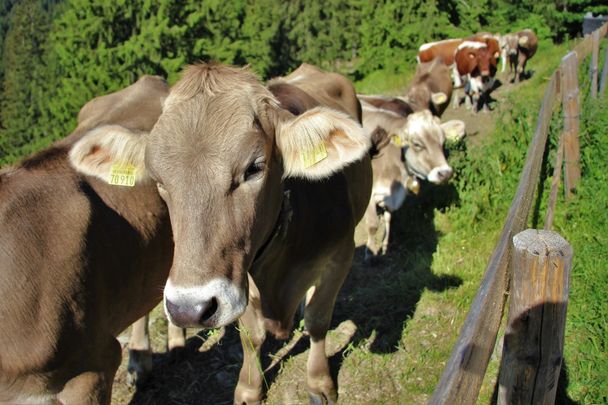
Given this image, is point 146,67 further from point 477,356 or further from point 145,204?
point 477,356

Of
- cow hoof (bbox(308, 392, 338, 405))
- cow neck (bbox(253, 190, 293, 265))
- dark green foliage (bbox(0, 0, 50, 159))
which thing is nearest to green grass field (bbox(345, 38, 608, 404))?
cow hoof (bbox(308, 392, 338, 405))

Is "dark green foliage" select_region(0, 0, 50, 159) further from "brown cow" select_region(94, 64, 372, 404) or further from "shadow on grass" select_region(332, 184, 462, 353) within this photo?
"brown cow" select_region(94, 64, 372, 404)

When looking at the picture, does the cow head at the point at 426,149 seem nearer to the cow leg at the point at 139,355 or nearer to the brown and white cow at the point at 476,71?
the cow leg at the point at 139,355

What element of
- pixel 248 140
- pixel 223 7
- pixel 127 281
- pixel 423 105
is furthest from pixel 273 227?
pixel 223 7

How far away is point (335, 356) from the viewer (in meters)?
4.12

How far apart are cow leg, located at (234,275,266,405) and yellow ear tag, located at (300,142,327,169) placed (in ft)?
3.21

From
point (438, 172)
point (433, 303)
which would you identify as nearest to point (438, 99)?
point (438, 172)

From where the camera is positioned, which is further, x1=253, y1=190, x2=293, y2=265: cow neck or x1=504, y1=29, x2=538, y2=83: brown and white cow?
x1=504, y1=29, x2=538, y2=83: brown and white cow

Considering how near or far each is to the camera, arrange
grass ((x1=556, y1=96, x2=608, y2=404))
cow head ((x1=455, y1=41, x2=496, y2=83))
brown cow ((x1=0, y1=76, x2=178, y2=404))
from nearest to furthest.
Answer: brown cow ((x1=0, y1=76, x2=178, y2=404))
grass ((x1=556, y1=96, x2=608, y2=404))
cow head ((x1=455, y1=41, x2=496, y2=83))

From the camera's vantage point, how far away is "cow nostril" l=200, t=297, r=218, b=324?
1.94m

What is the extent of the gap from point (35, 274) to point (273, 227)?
3.66 feet

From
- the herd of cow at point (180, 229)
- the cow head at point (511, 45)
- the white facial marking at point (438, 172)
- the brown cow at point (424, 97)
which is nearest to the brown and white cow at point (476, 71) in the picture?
the cow head at point (511, 45)

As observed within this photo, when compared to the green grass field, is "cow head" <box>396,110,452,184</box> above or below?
above

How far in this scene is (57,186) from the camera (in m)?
2.79
